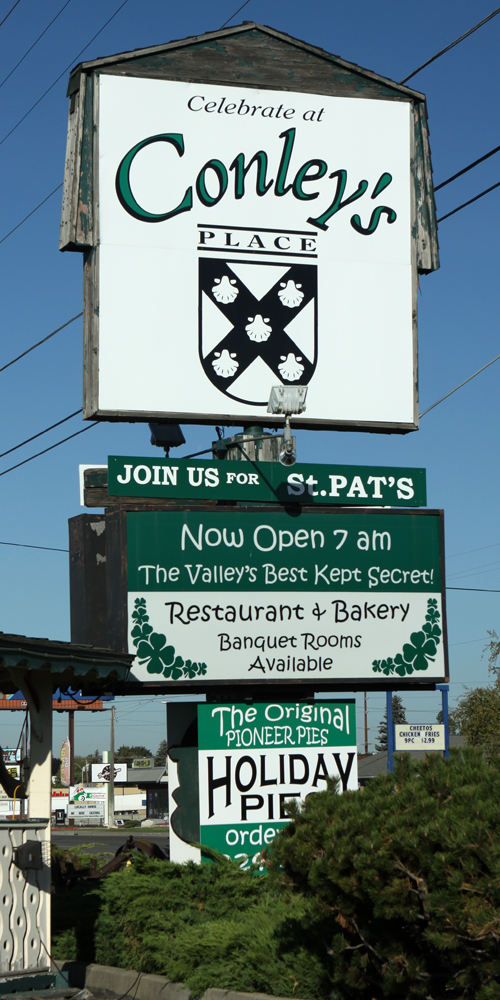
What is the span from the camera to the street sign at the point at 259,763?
1164 cm

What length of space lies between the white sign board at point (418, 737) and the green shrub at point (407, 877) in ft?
117

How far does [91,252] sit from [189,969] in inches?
310

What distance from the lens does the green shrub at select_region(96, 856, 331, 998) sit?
26.3 feet

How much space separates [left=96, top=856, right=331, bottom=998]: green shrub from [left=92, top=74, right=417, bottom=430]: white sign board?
5.14 metres

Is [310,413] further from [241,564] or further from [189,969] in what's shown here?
[189,969]

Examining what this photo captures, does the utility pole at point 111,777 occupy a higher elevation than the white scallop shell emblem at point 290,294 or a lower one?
lower

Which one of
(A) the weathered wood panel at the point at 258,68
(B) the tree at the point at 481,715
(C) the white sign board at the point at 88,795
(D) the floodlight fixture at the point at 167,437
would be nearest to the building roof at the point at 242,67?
(A) the weathered wood panel at the point at 258,68

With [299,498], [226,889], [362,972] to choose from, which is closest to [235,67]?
[299,498]

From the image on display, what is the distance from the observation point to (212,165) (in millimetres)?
13312

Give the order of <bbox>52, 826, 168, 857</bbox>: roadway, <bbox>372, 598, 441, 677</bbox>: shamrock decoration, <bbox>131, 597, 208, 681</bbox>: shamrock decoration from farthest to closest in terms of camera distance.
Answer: <bbox>52, 826, 168, 857</bbox>: roadway, <bbox>372, 598, 441, 677</bbox>: shamrock decoration, <bbox>131, 597, 208, 681</bbox>: shamrock decoration

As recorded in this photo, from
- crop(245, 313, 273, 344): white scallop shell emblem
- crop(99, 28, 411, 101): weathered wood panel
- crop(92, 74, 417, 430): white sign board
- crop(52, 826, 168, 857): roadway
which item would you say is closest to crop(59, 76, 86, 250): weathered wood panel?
crop(92, 74, 417, 430): white sign board

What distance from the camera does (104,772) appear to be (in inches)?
3708

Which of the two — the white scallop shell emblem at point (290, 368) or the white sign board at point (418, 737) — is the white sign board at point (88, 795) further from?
the white scallop shell emblem at point (290, 368)

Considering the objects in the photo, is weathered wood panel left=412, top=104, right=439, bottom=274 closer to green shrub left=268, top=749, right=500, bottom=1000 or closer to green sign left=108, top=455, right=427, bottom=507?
green sign left=108, top=455, right=427, bottom=507
